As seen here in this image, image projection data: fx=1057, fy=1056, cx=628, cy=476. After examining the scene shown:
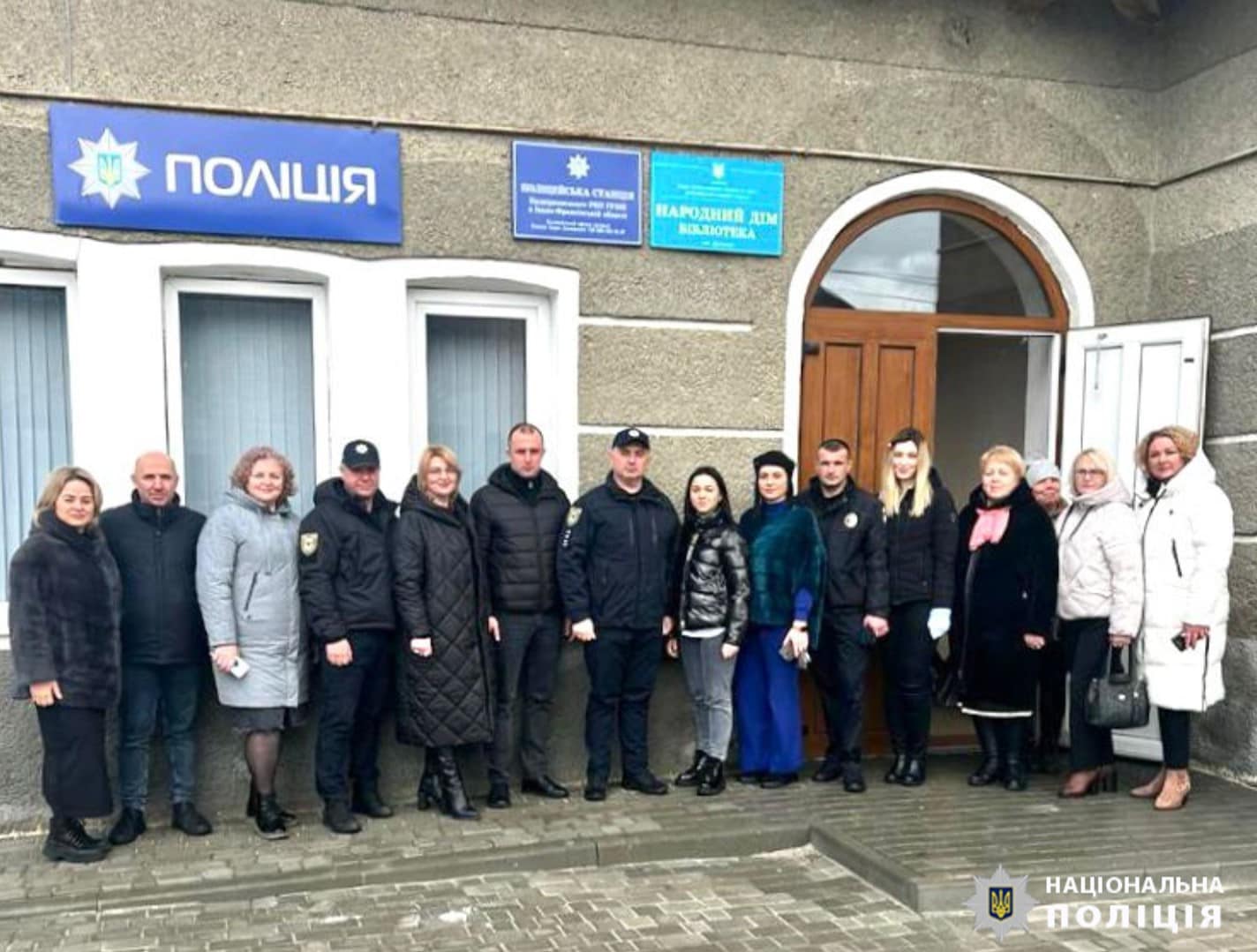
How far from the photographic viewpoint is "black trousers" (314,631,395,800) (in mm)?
4484

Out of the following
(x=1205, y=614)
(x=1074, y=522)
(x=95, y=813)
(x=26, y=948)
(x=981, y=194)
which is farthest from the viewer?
(x=981, y=194)

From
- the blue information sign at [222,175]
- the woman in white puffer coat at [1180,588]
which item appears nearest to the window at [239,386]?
the blue information sign at [222,175]

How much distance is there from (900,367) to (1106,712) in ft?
6.64

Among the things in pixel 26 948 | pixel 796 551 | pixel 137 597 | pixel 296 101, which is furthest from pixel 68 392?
pixel 796 551

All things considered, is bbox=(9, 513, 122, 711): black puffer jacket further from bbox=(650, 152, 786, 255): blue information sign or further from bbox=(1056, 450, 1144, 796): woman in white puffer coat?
bbox=(1056, 450, 1144, 796): woman in white puffer coat

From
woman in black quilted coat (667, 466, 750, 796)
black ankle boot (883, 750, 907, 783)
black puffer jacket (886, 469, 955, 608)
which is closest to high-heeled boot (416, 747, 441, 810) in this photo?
woman in black quilted coat (667, 466, 750, 796)

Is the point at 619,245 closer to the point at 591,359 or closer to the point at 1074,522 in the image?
the point at 591,359

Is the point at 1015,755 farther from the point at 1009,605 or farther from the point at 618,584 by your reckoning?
the point at 618,584

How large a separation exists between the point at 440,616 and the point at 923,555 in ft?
7.55

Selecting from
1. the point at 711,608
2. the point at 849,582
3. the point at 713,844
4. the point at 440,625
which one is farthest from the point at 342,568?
the point at 849,582

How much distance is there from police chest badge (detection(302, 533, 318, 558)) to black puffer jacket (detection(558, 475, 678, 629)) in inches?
42.5

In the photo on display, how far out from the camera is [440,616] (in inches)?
179

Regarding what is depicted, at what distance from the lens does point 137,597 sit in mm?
4352

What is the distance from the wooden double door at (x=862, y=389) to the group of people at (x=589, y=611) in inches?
14.2
